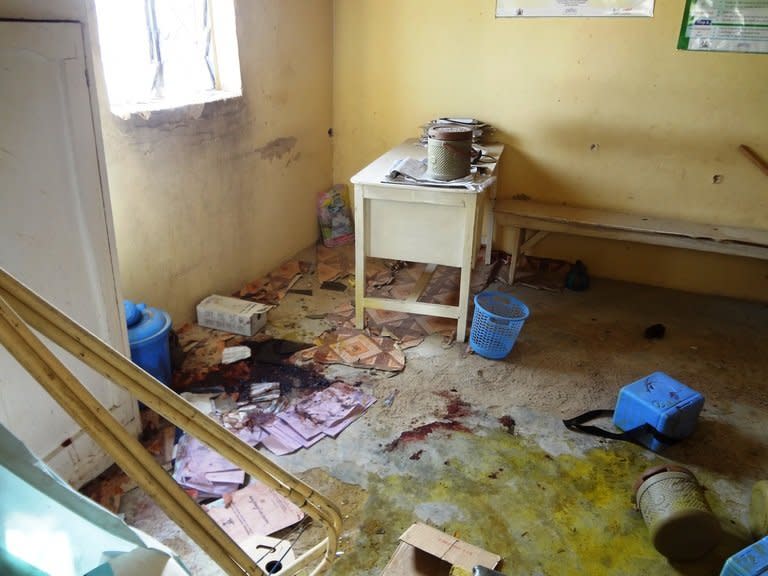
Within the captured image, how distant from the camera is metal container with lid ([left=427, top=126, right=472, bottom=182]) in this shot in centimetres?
275

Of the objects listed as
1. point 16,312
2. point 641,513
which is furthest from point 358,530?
point 16,312

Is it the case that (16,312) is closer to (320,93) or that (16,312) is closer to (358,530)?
(358,530)

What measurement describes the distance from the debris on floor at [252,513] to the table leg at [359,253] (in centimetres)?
129

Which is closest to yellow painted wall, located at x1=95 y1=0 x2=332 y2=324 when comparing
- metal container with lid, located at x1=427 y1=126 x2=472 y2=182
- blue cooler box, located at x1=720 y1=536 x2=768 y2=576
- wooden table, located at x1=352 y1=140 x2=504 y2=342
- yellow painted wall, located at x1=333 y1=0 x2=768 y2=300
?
yellow painted wall, located at x1=333 y1=0 x2=768 y2=300

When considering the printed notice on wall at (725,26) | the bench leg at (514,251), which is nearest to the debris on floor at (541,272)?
the bench leg at (514,251)

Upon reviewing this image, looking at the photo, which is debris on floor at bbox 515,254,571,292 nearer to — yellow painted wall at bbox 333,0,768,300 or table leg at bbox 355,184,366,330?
yellow painted wall at bbox 333,0,768,300

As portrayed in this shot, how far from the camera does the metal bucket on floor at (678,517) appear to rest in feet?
5.96

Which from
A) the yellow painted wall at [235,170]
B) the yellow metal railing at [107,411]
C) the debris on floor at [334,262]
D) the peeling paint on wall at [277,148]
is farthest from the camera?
the debris on floor at [334,262]

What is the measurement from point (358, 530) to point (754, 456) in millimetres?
1700

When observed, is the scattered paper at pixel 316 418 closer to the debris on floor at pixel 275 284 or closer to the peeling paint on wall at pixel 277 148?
the debris on floor at pixel 275 284

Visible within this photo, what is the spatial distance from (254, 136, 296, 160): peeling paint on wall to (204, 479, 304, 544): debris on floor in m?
2.21

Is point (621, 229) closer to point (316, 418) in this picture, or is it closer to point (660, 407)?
point (660, 407)

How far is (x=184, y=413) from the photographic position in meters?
1.07

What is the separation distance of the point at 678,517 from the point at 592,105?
2.72m
